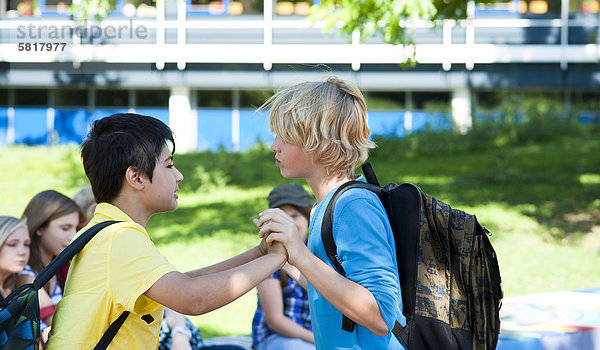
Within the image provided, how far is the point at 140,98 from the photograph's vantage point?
66.8ft

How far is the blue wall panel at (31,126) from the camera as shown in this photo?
20.2 m

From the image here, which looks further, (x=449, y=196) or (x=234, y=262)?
(x=449, y=196)

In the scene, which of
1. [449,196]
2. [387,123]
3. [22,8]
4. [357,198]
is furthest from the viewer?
[22,8]

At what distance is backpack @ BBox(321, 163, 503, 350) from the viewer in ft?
6.66

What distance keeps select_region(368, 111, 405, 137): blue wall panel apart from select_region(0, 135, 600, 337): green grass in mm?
1332

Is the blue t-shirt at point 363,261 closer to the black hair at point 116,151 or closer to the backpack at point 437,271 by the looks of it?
the backpack at point 437,271

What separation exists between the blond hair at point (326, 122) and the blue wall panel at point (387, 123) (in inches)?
578

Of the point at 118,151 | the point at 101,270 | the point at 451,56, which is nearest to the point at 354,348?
the point at 101,270

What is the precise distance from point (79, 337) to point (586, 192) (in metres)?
11.7

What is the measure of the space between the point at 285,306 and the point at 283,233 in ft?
6.96

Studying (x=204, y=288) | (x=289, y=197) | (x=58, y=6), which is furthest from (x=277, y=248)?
(x=58, y=6)

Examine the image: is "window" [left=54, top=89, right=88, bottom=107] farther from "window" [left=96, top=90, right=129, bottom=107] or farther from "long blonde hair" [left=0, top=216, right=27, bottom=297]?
"long blonde hair" [left=0, top=216, right=27, bottom=297]

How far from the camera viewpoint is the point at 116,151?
2.06 meters

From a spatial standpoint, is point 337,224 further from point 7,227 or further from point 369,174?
point 7,227
